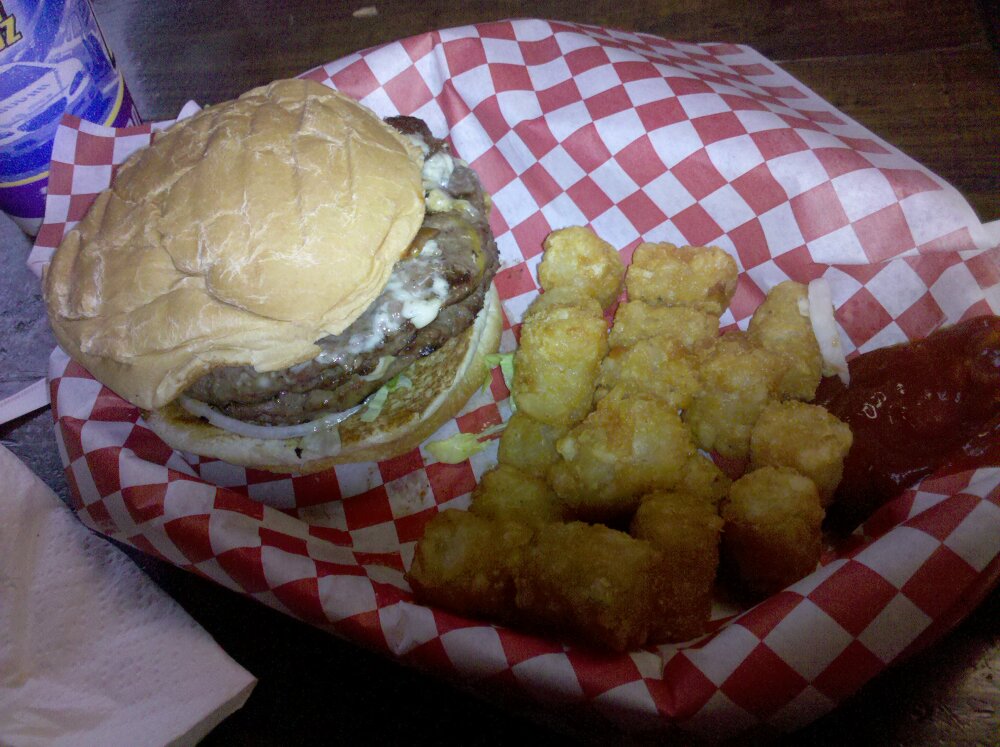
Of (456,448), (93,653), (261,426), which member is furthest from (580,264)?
(93,653)

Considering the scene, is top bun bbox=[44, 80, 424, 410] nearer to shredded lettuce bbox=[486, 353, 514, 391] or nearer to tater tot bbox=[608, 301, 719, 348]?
shredded lettuce bbox=[486, 353, 514, 391]

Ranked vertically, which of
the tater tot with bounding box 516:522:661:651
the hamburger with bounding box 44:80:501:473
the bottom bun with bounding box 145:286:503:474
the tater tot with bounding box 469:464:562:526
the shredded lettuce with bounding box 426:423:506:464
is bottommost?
the shredded lettuce with bounding box 426:423:506:464

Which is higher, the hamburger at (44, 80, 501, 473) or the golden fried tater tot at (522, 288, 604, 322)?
the hamburger at (44, 80, 501, 473)

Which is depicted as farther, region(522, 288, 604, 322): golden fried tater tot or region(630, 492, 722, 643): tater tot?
region(522, 288, 604, 322): golden fried tater tot

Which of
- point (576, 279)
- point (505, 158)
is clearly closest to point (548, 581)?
point (576, 279)

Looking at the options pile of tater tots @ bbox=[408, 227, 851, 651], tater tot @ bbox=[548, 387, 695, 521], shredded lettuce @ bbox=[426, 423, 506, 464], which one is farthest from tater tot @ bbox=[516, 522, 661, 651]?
shredded lettuce @ bbox=[426, 423, 506, 464]

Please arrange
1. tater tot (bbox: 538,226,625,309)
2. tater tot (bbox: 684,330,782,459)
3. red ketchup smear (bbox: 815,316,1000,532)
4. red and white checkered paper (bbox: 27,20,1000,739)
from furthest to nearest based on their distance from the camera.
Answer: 1. tater tot (bbox: 538,226,625,309)
2. tater tot (bbox: 684,330,782,459)
3. red ketchup smear (bbox: 815,316,1000,532)
4. red and white checkered paper (bbox: 27,20,1000,739)
